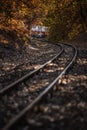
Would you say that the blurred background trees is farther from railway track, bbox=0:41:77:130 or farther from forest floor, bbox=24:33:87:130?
forest floor, bbox=24:33:87:130

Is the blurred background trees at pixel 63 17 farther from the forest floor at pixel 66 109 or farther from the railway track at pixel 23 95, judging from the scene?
the forest floor at pixel 66 109

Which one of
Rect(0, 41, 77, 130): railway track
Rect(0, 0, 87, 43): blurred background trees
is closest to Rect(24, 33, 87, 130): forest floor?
Rect(0, 41, 77, 130): railway track

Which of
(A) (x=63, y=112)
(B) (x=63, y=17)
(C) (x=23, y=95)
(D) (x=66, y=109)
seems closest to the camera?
(A) (x=63, y=112)

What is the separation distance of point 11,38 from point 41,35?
137 ft

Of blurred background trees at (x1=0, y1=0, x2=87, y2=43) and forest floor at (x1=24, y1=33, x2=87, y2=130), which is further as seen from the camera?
blurred background trees at (x1=0, y1=0, x2=87, y2=43)

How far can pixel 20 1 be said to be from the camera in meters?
22.6

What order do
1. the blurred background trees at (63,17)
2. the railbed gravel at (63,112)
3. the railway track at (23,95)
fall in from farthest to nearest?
the blurred background trees at (63,17)
the railway track at (23,95)
the railbed gravel at (63,112)

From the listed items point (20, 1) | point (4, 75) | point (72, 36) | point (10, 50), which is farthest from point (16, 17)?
point (72, 36)

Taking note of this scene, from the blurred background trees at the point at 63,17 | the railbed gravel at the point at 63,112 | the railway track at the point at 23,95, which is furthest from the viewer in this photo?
the blurred background trees at the point at 63,17

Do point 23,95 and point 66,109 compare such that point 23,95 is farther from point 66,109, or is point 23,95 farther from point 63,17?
point 63,17

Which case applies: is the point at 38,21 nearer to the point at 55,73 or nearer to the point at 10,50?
the point at 10,50

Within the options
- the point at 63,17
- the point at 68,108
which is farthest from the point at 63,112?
the point at 63,17

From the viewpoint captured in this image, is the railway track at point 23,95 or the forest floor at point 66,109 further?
the railway track at point 23,95

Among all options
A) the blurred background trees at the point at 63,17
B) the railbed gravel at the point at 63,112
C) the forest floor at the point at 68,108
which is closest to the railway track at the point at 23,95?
the railbed gravel at the point at 63,112
